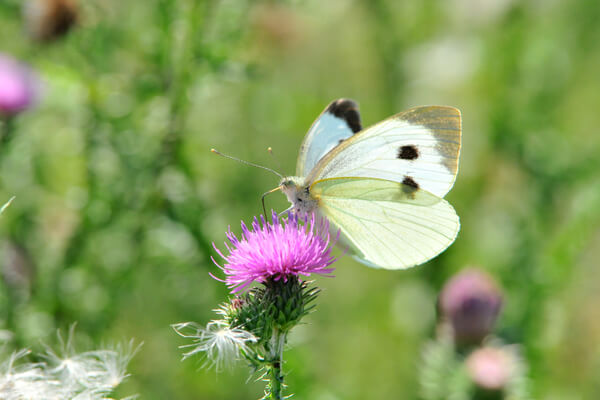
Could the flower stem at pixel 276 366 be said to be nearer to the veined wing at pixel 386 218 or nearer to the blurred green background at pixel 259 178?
the veined wing at pixel 386 218

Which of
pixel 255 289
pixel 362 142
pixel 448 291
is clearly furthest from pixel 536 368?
pixel 255 289

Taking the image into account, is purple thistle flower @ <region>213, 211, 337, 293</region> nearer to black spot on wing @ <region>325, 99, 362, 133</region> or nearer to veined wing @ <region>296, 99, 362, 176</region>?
veined wing @ <region>296, 99, 362, 176</region>

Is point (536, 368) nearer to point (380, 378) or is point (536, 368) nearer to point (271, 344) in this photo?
point (380, 378)

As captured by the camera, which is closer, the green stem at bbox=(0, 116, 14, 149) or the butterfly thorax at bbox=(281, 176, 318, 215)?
the butterfly thorax at bbox=(281, 176, 318, 215)

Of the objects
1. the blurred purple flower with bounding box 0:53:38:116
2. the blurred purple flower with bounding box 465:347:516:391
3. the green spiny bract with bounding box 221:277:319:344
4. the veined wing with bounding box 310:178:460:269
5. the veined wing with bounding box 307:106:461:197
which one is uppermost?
the blurred purple flower with bounding box 0:53:38:116

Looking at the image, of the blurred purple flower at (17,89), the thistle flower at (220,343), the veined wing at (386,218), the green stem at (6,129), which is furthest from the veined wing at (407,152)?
the blurred purple flower at (17,89)

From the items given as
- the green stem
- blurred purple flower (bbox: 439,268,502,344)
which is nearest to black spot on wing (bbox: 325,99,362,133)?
blurred purple flower (bbox: 439,268,502,344)
